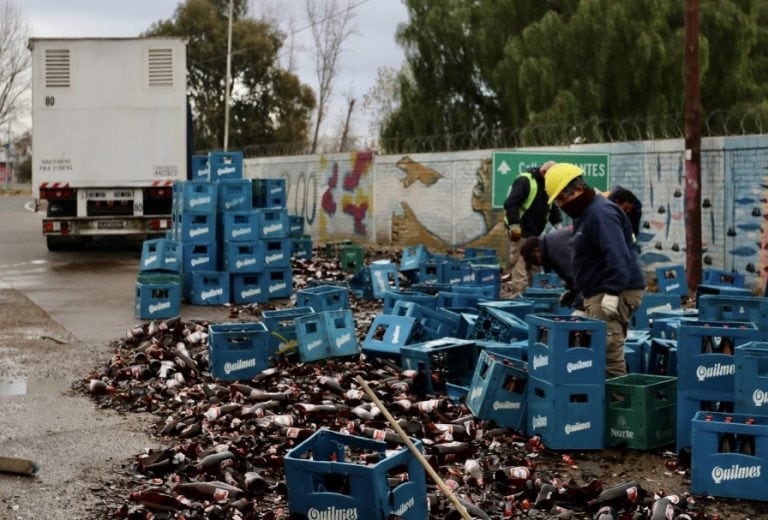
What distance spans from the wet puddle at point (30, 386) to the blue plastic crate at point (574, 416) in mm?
4826

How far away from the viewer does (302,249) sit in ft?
73.3

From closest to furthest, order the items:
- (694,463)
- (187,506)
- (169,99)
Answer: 1. (187,506)
2. (694,463)
3. (169,99)

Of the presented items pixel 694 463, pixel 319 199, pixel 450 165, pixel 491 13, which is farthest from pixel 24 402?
pixel 491 13

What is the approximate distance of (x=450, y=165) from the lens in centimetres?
2606

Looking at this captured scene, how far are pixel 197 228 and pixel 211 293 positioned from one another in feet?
3.46

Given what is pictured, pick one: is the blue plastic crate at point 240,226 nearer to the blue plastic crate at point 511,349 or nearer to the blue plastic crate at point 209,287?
the blue plastic crate at point 209,287

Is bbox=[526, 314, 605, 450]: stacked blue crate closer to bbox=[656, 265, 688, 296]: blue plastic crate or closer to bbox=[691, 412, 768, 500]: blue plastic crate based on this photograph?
bbox=[691, 412, 768, 500]: blue plastic crate

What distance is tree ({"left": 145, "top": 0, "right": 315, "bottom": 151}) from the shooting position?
61.5m

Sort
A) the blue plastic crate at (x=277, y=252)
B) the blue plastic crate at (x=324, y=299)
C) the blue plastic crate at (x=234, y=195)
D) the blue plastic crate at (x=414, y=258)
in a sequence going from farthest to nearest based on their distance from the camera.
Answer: the blue plastic crate at (x=414, y=258)
the blue plastic crate at (x=277, y=252)
the blue plastic crate at (x=234, y=195)
the blue plastic crate at (x=324, y=299)

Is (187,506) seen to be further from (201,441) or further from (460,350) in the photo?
(460,350)

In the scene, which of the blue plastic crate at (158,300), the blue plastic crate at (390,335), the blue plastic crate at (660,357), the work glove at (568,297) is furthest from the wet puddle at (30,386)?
the blue plastic crate at (660,357)

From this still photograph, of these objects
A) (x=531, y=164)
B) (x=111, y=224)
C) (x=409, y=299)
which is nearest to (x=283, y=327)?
(x=409, y=299)

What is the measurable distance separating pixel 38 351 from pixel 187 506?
638cm

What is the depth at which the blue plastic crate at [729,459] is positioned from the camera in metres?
7.09
